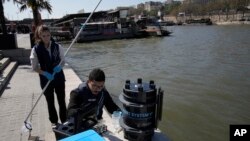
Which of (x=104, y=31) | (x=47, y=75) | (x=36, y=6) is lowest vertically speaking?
(x=47, y=75)

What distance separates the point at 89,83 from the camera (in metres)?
3.46

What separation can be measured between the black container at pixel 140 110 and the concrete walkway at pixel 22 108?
1.70 meters

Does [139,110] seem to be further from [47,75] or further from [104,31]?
[104,31]

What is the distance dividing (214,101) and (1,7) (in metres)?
11.8

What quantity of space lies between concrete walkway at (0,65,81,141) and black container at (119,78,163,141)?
1.70 metres

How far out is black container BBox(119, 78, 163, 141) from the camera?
316 cm

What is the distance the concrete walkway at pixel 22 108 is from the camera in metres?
5.43

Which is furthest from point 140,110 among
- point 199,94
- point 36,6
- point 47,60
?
point 36,6

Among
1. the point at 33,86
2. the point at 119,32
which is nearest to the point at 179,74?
the point at 33,86

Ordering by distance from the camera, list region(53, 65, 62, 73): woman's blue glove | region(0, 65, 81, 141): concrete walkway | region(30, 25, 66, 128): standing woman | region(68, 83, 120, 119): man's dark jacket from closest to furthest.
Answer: region(68, 83, 120, 119): man's dark jacket → region(30, 25, 66, 128): standing woman → region(53, 65, 62, 73): woman's blue glove → region(0, 65, 81, 141): concrete walkway

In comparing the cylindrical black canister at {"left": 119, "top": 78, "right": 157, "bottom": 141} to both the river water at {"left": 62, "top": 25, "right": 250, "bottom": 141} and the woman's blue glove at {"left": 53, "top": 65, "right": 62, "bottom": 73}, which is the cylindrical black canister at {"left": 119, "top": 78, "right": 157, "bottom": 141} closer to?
the woman's blue glove at {"left": 53, "top": 65, "right": 62, "bottom": 73}

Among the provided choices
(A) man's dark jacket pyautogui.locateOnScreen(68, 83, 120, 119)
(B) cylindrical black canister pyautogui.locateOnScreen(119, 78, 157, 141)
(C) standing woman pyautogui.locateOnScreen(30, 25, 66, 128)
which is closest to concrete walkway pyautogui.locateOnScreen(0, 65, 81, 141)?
(C) standing woman pyautogui.locateOnScreen(30, 25, 66, 128)

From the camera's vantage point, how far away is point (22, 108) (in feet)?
23.0

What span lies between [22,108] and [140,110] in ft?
15.2
